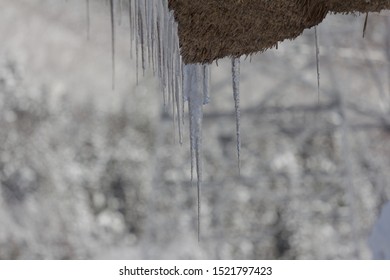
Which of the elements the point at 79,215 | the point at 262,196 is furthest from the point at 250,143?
the point at 79,215

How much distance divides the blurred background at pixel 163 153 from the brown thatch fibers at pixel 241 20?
676 centimetres

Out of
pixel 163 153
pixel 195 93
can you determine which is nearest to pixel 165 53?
pixel 195 93

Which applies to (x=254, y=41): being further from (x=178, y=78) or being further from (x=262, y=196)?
(x=262, y=196)

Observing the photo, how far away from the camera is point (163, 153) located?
9445 millimetres

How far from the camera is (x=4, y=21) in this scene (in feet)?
32.3

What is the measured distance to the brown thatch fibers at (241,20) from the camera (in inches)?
70.2

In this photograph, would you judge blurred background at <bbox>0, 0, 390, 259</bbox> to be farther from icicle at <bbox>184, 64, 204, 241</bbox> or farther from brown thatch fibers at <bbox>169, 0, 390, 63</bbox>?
brown thatch fibers at <bbox>169, 0, 390, 63</bbox>

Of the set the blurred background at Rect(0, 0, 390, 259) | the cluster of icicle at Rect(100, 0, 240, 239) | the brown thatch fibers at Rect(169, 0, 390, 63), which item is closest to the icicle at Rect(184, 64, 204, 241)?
the cluster of icicle at Rect(100, 0, 240, 239)

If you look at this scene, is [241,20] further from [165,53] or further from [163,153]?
[163,153]

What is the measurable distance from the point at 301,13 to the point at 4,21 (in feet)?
27.9

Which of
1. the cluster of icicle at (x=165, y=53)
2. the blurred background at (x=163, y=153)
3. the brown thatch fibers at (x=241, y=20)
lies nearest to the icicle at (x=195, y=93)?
the cluster of icicle at (x=165, y=53)

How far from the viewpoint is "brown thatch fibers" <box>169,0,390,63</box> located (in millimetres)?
1783

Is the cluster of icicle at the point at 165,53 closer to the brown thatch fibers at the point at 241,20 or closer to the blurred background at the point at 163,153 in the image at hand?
the brown thatch fibers at the point at 241,20

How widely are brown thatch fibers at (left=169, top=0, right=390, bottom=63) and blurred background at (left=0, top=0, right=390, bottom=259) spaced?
6761 mm
